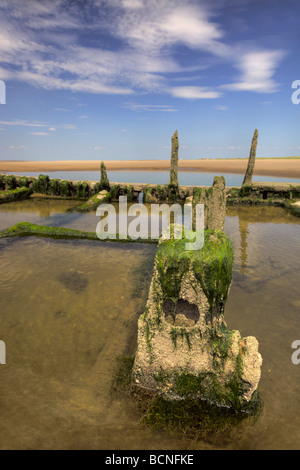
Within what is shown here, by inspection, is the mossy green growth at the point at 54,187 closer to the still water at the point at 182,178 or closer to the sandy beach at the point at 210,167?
the still water at the point at 182,178

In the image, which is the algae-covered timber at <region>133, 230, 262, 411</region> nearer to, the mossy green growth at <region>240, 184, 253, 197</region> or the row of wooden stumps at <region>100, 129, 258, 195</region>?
the row of wooden stumps at <region>100, 129, 258, 195</region>

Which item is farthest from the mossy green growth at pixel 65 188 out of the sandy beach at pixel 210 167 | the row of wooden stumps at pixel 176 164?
the sandy beach at pixel 210 167

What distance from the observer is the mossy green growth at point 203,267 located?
361 centimetres

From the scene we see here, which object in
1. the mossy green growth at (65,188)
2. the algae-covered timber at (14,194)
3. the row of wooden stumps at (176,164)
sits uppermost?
the row of wooden stumps at (176,164)

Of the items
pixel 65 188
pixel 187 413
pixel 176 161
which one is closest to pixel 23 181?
pixel 65 188

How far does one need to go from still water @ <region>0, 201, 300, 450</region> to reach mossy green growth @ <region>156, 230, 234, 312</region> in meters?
1.83

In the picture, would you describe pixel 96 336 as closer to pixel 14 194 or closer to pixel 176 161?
pixel 176 161

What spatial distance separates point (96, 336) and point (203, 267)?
10.1 ft

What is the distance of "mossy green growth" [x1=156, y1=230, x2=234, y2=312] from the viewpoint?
3.61m

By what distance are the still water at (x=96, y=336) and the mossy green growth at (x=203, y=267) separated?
1.83 metres

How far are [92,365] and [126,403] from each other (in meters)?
1.07

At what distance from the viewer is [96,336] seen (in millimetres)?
5355

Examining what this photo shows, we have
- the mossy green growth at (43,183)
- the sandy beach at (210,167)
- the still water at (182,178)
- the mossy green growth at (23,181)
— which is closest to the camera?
the mossy green growth at (43,183)

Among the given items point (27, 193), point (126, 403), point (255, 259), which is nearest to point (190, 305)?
point (126, 403)
